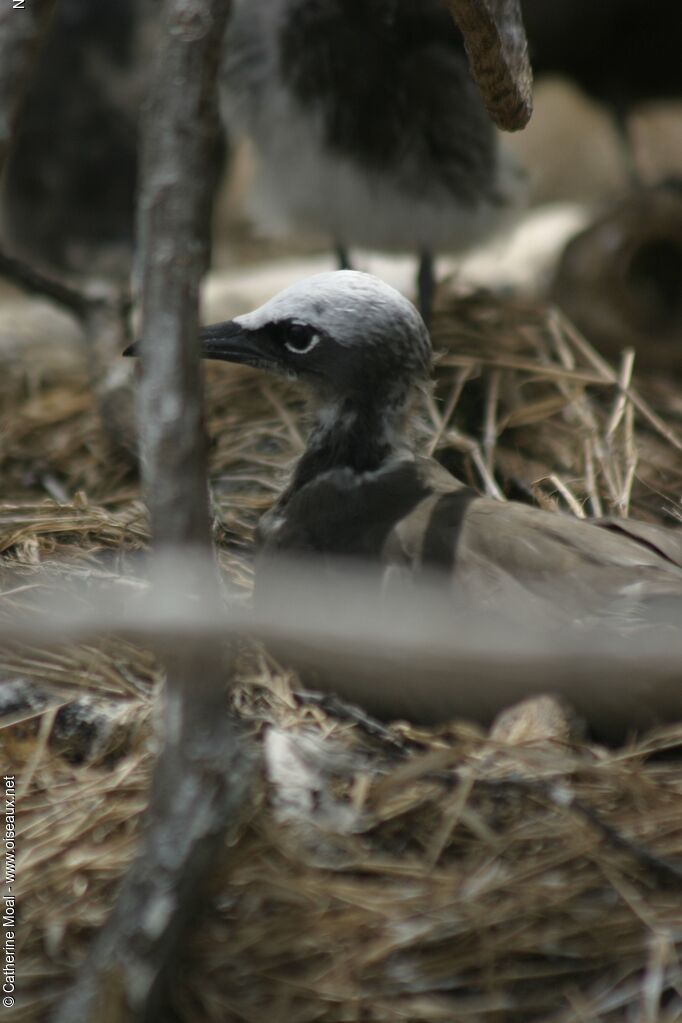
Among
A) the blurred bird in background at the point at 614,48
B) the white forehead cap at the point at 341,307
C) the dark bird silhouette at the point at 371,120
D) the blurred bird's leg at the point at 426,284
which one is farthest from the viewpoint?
the blurred bird in background at the point at 614,48

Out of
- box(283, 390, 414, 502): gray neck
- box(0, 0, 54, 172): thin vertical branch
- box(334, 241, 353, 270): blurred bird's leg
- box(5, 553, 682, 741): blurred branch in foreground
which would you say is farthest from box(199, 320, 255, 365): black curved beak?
box(334, 241, 353, 270): blurred bird's leg

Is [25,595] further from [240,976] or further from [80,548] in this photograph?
[240,976]

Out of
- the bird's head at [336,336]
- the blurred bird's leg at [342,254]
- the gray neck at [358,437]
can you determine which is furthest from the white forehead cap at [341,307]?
the blurred bird's leg at [342,254]

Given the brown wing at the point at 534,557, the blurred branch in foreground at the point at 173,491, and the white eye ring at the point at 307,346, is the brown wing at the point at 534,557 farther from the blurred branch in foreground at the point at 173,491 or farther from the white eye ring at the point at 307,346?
the blurred branch in foreground at the point at 173,491

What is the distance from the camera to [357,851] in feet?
5.21

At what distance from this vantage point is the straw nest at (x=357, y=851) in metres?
1.44

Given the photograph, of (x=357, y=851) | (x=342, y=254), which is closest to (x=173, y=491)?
(x=357, y=851)

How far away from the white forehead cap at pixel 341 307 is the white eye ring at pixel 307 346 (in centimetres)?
2

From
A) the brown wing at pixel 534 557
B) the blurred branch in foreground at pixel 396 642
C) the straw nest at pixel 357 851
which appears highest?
the blurred branch in foreground at pixel 396 642

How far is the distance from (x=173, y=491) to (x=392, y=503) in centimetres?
72

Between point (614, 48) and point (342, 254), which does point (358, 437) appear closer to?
point (342, 254)

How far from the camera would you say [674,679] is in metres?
Result: 1.05

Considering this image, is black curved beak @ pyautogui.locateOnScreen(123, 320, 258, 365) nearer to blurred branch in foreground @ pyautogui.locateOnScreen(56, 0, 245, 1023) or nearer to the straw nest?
the straw nest

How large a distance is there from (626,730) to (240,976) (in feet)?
2.09
